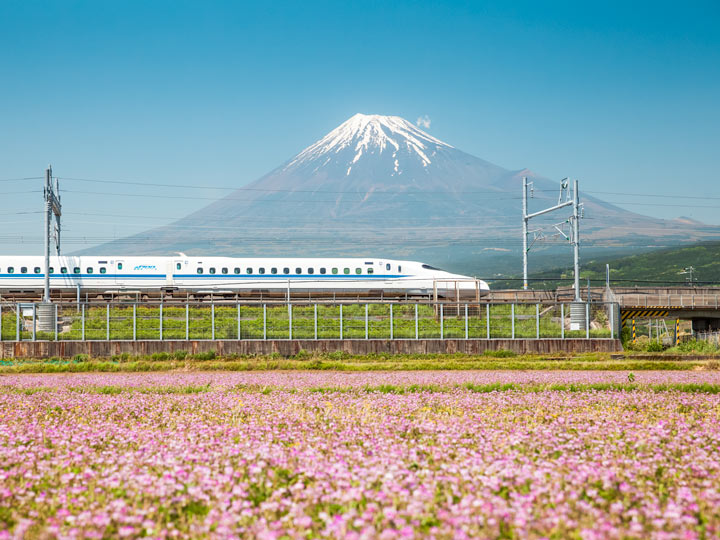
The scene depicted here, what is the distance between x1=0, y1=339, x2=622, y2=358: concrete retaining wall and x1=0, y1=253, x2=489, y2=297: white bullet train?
19.1 metres

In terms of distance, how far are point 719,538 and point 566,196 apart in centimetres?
3860

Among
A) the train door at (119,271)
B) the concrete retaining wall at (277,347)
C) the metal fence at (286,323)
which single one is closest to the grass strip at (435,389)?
the concrete retaining wall at (277,347)

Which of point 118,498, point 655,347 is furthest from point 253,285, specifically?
point 118,498

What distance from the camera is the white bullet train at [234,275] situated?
5188 centimetres

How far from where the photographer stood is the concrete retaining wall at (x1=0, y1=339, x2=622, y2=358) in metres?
31.3

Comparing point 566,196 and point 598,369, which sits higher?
point 566,196

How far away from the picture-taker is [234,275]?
5359 centimetres

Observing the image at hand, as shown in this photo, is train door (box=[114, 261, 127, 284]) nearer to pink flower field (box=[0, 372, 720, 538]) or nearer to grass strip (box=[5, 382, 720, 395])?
grass strip (box=[5, 382, 720, 395])

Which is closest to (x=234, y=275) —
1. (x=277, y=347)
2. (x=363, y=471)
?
(x=277, y=347)

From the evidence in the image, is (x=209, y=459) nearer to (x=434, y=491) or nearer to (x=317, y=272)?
(x=434, y=491)

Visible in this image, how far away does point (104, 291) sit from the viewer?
52062 mm

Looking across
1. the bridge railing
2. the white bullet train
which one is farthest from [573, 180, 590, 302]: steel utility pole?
the white bullet train

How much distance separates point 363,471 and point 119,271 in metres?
48.9

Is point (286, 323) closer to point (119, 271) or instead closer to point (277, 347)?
point (277, 347)
